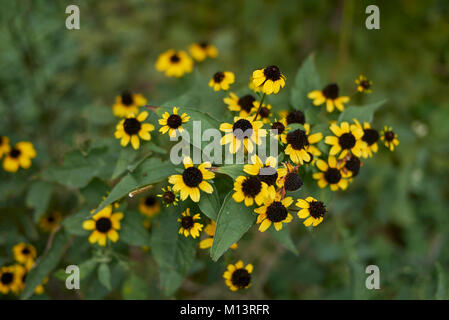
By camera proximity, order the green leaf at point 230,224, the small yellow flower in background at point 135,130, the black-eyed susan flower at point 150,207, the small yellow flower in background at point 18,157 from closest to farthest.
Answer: the green leaf at point 230,224, the small yellow flower in background at point 135,130, the black-eyed susan flower at point 150,207, the small yellow flower in background at point 18,157

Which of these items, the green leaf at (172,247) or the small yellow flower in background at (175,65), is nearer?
the green leaf at (172,247)

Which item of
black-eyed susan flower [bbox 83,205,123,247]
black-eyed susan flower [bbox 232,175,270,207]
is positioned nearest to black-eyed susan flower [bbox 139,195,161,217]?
black-eyed susan flower [bbox 83,205,123,247]

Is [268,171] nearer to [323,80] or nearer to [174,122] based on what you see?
[174,122]

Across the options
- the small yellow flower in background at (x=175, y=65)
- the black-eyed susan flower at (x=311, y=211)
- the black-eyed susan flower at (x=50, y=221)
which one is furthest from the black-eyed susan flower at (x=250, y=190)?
the black-eyed susan flower at (x=50, y=221)

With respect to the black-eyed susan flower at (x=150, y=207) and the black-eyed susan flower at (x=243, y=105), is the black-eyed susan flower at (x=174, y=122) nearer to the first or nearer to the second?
the black-eyed susan flower at (x=243, y=105)

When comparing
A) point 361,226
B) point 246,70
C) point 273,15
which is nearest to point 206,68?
point 246,70

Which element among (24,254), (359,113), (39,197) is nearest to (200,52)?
(359,113)

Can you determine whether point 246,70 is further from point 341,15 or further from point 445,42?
point 445,42
